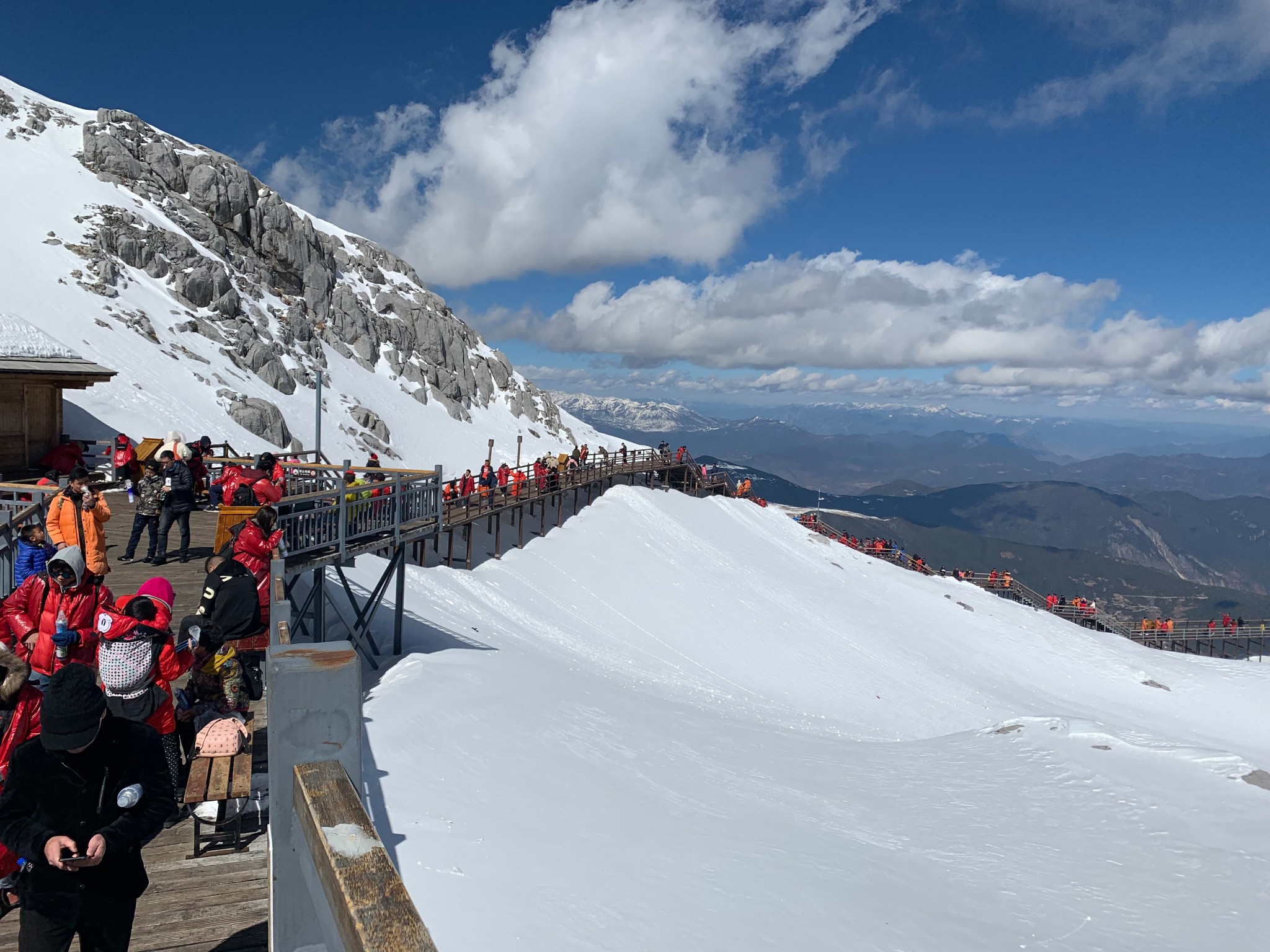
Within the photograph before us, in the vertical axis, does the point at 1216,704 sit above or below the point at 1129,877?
below

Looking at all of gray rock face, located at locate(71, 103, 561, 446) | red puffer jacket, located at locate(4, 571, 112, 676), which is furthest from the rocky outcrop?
red puffer jacket, located at locate(4, 571, 112, 676)

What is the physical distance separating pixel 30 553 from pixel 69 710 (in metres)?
6.17

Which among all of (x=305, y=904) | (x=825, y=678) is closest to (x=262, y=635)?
(x=305, y=904)

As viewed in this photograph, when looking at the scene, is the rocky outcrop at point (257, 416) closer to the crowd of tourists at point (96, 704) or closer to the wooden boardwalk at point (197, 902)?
the crowd of tourists at point (96, 704)

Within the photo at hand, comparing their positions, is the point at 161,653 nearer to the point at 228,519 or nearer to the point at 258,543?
the point at 258,543

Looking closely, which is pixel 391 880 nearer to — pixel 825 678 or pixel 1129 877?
pixel 1129 877

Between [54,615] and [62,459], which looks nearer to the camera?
[54,615]

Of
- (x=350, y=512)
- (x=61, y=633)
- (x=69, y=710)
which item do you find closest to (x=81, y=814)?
(x=69, y=710)

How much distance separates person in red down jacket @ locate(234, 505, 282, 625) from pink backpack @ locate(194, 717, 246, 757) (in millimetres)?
2279

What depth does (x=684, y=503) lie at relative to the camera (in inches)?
1547

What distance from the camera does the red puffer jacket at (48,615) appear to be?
18.5 feet

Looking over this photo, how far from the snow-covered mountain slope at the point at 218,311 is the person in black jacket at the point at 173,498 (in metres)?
18.6

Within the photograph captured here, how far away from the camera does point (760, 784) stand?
1268cm

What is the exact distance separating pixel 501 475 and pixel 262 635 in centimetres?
2222
